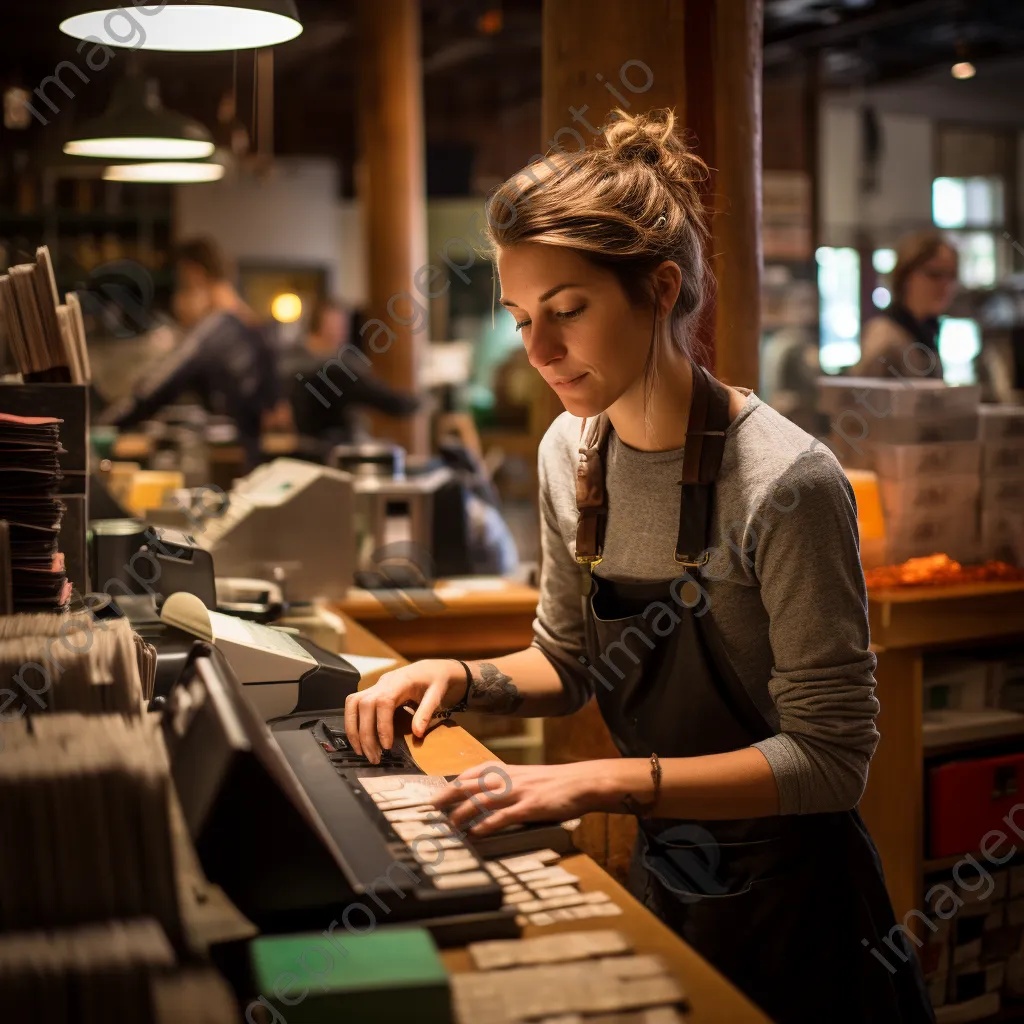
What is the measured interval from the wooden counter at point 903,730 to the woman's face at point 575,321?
1586 mm

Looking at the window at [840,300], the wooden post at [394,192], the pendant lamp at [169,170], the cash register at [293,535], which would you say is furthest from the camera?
the window at [840,300]

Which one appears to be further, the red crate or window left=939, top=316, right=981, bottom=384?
window left=939, top=316, right=981, bottom=384

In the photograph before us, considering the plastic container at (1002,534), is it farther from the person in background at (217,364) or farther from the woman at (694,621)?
the person in background at (217,364)

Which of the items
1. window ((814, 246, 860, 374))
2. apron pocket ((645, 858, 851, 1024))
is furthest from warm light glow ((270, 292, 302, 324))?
apron pocket ((645, 858, 851, 1024))

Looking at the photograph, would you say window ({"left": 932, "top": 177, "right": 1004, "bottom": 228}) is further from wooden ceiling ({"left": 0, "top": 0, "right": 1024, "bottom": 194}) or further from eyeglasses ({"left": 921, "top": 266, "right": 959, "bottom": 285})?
eyeglasses ({"left": 921, "top": 266, "right": 959, "bottom": 285})

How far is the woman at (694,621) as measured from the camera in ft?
5.59

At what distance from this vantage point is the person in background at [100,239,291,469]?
664cm

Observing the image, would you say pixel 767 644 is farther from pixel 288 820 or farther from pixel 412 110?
pixel 412 110

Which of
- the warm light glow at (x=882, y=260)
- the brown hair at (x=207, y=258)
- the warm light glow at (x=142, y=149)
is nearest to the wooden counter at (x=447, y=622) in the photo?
the warm light glow at (x=142, y=149)

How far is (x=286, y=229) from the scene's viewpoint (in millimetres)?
14477

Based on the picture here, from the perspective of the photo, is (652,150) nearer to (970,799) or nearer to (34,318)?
(34,318)

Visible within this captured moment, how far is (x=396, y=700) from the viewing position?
191 centimetres

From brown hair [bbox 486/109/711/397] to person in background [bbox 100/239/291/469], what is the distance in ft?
16.3

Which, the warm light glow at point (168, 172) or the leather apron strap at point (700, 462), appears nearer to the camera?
the leather apron strap at point (700, 462)
